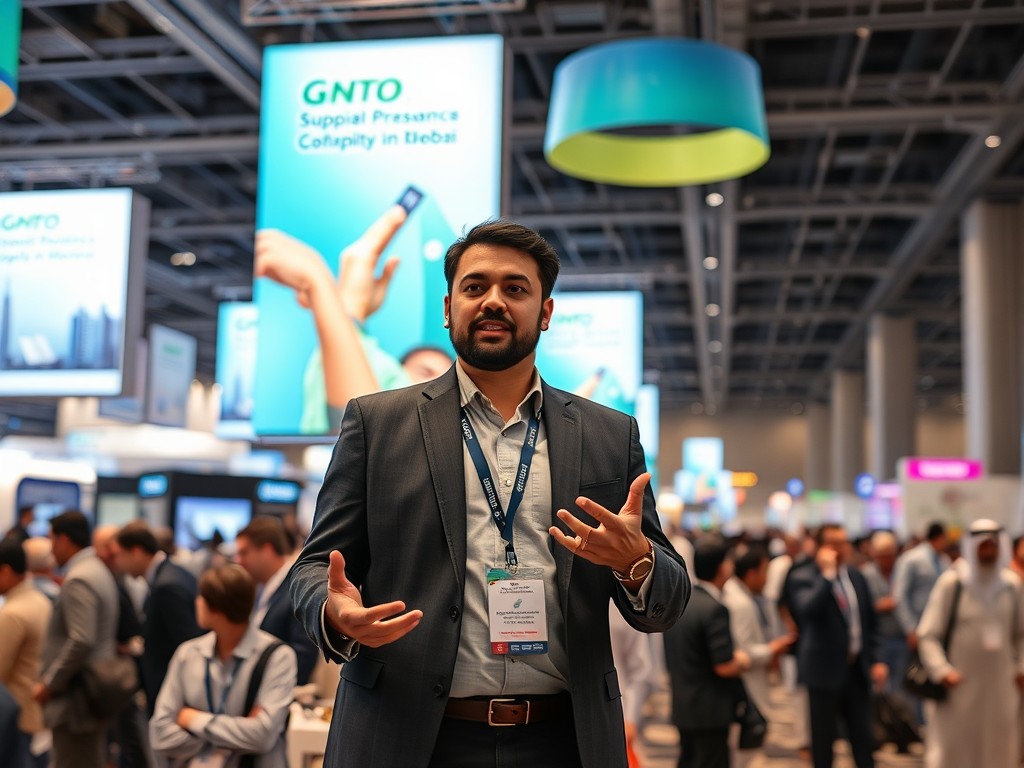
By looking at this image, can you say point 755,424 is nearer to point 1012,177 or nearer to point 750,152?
point 1012,177

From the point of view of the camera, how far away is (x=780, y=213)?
16406mm

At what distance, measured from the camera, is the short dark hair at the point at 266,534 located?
5285 mm

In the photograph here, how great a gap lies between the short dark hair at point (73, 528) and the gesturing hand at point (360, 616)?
490 cm

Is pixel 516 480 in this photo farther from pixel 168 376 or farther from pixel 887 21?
pixel 168 376

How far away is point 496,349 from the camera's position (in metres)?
1.92

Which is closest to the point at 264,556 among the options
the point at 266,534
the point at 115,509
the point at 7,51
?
the point at 266,534

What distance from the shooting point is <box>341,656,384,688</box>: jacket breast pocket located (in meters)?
1.84

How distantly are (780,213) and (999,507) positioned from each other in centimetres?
500

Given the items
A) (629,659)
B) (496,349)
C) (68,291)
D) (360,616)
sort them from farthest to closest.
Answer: (68,291) → (629,659) → (496,349) → (360,616)

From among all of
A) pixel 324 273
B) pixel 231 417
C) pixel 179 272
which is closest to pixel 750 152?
pixel 324 273

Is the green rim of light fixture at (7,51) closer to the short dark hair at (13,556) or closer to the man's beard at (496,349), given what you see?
the short dark hair at (13,556)

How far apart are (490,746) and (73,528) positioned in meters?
4.94

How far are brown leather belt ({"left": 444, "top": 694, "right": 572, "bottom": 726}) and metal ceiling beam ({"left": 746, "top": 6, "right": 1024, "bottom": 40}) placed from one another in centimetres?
991

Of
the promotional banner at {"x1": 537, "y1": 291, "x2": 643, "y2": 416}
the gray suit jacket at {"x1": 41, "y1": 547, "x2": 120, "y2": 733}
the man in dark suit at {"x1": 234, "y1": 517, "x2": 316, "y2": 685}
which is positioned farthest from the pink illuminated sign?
the gray suit jacket at {"x1": 41, "y1": 547, "x2": 120, "y2": 733}
